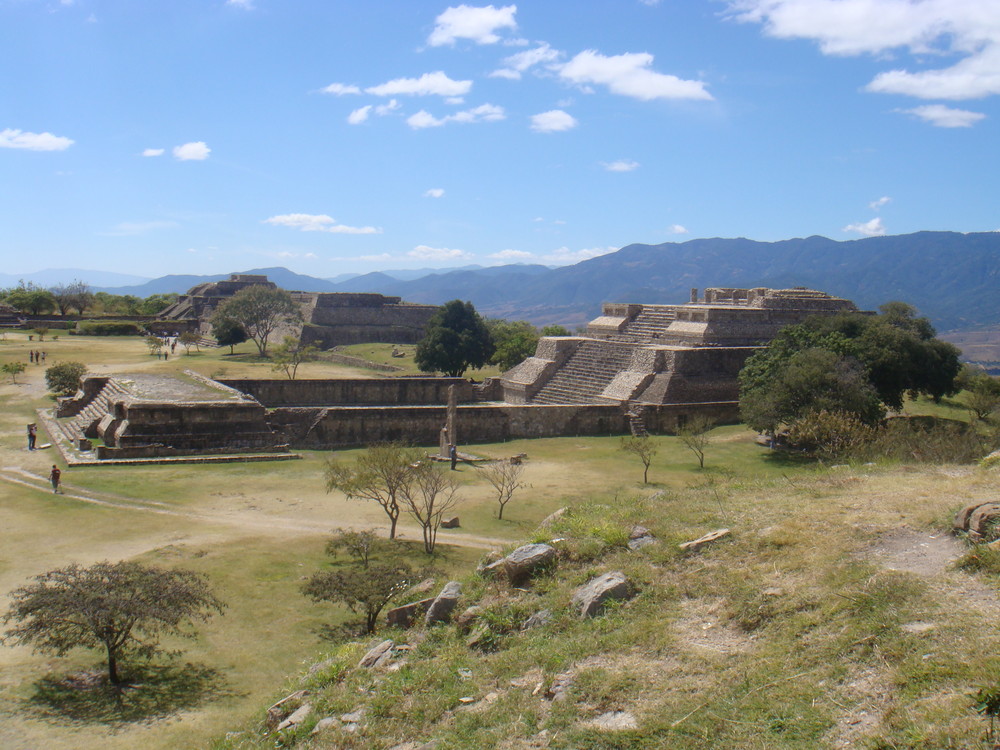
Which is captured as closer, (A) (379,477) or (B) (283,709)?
(B) (283,709)

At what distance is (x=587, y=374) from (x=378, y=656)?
768 inches

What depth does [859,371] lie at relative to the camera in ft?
62.7

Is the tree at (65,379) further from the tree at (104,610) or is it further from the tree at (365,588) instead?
the tree at (365,588)

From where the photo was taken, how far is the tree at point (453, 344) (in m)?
33.0

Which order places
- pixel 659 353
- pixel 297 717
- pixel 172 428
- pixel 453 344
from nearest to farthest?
pixel 297 717 → pixel 172 428 → pixel 659 353 → pixel 453 344

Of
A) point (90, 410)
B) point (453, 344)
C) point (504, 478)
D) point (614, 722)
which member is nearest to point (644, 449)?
point (504, 478)

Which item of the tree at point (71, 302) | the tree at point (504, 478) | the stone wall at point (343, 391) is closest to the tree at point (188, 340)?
the tree at point (71, 302)

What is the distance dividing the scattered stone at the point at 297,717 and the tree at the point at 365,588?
2.97 metres

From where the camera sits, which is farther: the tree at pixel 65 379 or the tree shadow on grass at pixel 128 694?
the tree at pixel 65 379

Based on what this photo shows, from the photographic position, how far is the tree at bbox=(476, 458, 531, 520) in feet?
46.7

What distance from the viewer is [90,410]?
21812 mm

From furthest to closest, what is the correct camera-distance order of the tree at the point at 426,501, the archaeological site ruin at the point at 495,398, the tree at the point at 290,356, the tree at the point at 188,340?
the tree at the point at 188,340 → the tree at the point at 290,356 → the archaeological site ruin at the point at 495,398 → the tree at the point at 426,501

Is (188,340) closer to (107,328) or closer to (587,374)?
(107,328)

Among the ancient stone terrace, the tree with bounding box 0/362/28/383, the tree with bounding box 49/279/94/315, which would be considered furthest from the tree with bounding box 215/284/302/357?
the tree with bounding box 49/279/94/315
